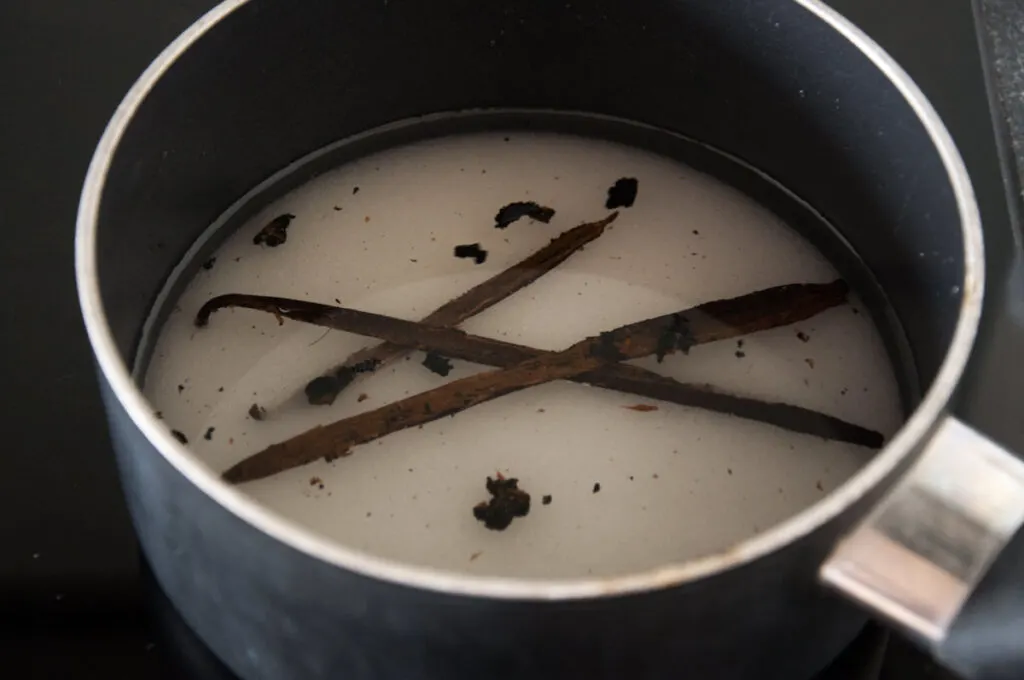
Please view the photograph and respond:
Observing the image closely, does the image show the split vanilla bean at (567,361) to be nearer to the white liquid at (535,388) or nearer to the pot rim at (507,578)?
the white liquid at (535,388)

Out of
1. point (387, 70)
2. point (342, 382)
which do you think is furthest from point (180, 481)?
point (387, 70)

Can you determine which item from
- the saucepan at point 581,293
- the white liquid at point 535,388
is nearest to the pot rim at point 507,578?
the saucepan at point 581,293

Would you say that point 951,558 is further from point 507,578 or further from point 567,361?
point 567,361

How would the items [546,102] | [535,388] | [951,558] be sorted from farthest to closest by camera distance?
[546,102] → [535,388] → [951,558]

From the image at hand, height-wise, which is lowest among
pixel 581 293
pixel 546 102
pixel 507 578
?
pixel 507 578

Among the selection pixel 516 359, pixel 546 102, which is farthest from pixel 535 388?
pixel 546 102

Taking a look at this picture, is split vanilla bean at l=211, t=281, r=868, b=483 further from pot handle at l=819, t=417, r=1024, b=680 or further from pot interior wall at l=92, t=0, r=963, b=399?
pot handle at l=819, t=417, r=1024, b=680
